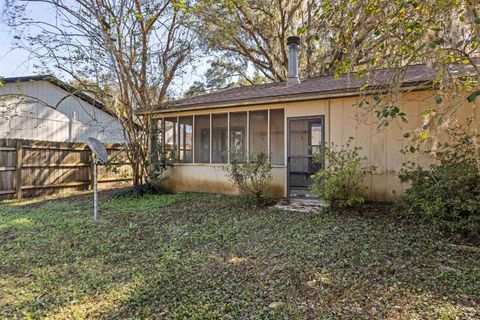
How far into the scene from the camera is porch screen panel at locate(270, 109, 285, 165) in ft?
24.7

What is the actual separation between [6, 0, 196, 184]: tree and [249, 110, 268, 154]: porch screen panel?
116 inches

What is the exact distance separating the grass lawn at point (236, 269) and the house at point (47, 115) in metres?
5.70

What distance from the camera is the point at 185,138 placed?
890 cm

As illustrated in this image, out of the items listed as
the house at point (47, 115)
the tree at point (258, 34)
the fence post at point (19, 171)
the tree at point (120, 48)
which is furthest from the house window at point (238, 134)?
the fence post at point (19, 171)

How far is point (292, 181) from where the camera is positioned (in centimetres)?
735

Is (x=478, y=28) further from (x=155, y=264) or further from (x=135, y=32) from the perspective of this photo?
(x=135, y=32)

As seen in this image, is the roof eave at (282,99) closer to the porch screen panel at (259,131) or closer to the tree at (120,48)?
the porch screen panel at (259,131)

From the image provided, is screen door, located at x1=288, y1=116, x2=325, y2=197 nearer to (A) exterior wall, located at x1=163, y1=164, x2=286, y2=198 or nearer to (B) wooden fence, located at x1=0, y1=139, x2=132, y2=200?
(A) exterior wall, located at x1=163, y1=164, x2=286, y2=198

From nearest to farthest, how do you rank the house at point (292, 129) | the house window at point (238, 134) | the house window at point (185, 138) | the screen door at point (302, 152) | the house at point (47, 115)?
the house at point (292, 129)
the screen door at point (302, 152)
the house window at point (238, 134)
the house window at point (185, 138)
the house at point (47, 115)

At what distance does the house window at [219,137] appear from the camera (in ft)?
27.4

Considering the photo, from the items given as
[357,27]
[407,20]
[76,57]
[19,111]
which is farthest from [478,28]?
[19,111]

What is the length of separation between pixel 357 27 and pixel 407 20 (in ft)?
2.31

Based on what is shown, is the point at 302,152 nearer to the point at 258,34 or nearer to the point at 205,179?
the point at 205,179

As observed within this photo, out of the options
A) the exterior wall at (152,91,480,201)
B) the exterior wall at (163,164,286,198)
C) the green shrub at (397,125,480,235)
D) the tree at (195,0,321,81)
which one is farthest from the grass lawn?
the tree at (195,0,321,81)
